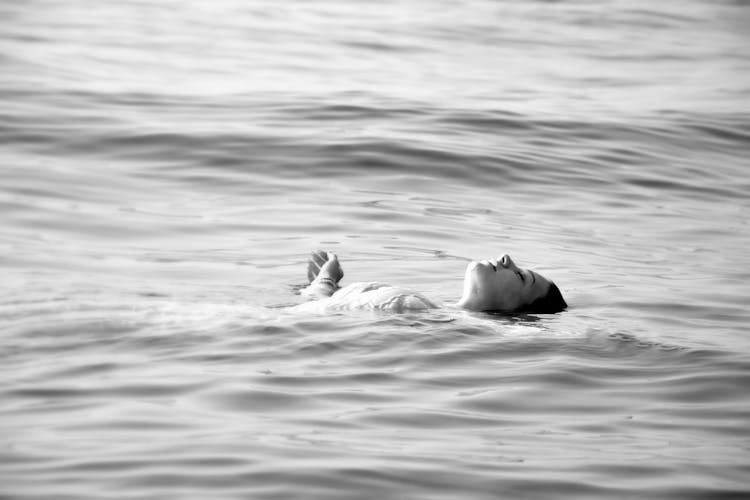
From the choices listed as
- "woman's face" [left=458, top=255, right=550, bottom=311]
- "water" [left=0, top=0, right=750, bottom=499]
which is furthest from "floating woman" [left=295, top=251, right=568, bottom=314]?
"water" [left=0, top=0, right=750, bottom=499]

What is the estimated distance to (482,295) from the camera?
709 centimetres

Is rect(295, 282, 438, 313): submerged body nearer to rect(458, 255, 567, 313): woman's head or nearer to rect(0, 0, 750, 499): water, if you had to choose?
rect(0, 0, 750, 499): water

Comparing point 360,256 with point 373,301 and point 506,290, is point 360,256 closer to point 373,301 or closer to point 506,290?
point 506,290

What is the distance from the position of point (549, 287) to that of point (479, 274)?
43 cm

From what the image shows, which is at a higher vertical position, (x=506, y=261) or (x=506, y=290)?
(x=506, y=261)

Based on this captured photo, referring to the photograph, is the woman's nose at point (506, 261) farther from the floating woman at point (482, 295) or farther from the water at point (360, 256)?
the water at point (360, 256)

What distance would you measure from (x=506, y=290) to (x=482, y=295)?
17cm

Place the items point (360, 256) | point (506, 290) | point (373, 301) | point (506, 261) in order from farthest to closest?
point (360, 256) < point (506, 290) < point (506, 261) < point (373, 301)

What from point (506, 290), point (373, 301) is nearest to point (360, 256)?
point (506, 290)

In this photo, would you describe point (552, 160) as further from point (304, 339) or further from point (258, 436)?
point (258, 436)

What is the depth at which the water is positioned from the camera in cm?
463

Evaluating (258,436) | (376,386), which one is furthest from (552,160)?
(258,436)

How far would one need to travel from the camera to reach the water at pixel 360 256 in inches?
182

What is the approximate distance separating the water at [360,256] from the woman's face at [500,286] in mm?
229
